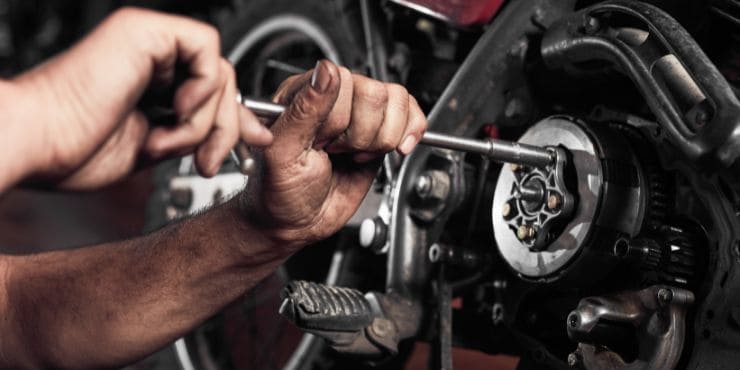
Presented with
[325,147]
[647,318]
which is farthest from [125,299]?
[647,318]

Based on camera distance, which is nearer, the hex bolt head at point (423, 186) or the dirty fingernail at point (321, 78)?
the dirty fingernail at point (321, 78)

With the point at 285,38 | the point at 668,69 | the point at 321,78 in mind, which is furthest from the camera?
the point at 285,38

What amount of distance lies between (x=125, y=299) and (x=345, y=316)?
264 mm

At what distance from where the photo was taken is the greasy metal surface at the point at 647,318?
0.81 m

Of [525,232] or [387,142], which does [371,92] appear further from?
[525,232]

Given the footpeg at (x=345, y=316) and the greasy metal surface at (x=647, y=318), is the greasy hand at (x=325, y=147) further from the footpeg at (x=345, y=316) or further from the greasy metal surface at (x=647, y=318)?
the greasy metal surface at (x=647, y=318)

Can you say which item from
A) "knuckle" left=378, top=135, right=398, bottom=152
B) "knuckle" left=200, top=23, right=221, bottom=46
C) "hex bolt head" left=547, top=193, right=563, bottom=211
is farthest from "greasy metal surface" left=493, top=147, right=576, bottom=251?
"knuckle" left=200, top=23, right=221, bottom=46

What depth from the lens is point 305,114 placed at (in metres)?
0.73

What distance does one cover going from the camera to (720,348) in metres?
0.79

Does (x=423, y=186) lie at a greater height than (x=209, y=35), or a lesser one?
lesser

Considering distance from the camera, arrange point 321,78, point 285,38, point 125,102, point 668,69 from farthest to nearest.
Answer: point 285,38 < point 668,69 < point 321,78 < point 125,102

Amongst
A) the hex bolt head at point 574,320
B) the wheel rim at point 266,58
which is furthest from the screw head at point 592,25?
the wheel rim at point 266,58

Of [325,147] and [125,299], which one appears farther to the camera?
[125,299]

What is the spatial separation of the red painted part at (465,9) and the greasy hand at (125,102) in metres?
0.54
